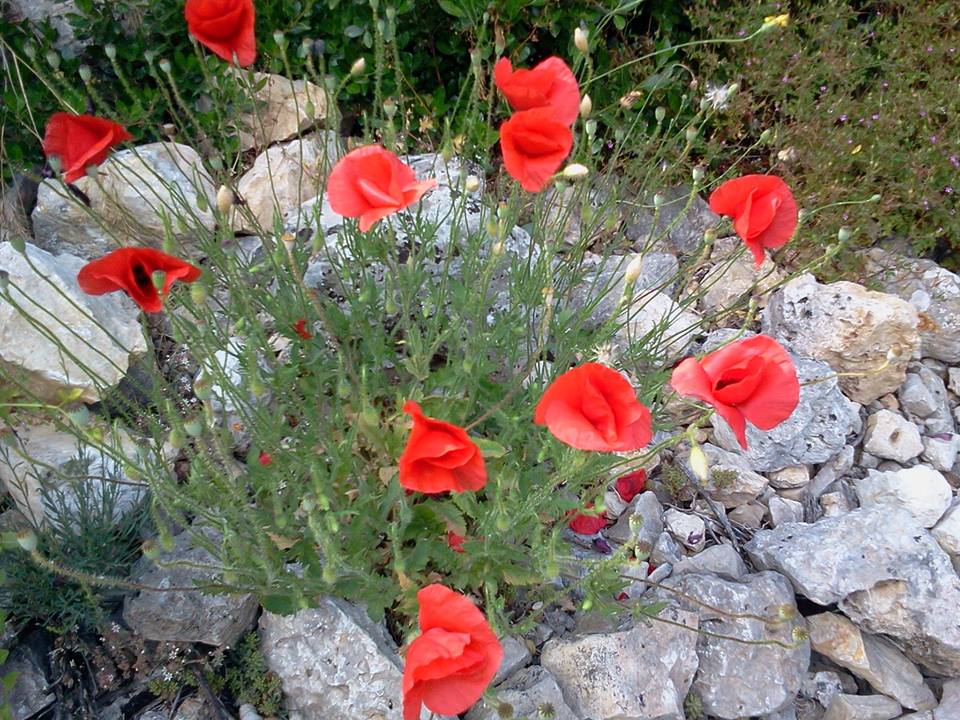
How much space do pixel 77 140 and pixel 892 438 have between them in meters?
2.93

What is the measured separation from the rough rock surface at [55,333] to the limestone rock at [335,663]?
99 cm

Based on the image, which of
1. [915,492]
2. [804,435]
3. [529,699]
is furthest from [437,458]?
[915,492]

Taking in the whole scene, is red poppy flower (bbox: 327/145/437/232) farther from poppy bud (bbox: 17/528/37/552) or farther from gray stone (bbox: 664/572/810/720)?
gray stone (bbox: 664/572/810/720)

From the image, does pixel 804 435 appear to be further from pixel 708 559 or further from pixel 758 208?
pixel 758 208

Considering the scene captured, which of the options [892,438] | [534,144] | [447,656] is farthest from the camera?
[892,438]

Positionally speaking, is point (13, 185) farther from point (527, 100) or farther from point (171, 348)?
point (527, 100)

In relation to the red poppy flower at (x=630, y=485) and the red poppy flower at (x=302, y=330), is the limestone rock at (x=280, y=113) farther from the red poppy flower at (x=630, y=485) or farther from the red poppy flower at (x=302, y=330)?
the red poppy flower at (x=630, y=485)

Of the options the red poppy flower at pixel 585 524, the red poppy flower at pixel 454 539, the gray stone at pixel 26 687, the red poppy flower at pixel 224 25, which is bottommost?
the red poppy flower at pixel 585 524

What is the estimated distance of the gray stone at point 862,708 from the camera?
7.63 ft

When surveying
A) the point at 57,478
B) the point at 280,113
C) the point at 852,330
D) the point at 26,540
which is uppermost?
the point at 26,540

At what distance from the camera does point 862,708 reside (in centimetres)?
233

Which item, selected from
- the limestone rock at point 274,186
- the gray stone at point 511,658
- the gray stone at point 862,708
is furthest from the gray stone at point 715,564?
the limestone rock at point 274,186

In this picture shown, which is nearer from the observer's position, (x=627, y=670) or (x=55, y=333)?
(x=627, y=670)

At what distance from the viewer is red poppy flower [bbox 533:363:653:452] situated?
1.55 metres
